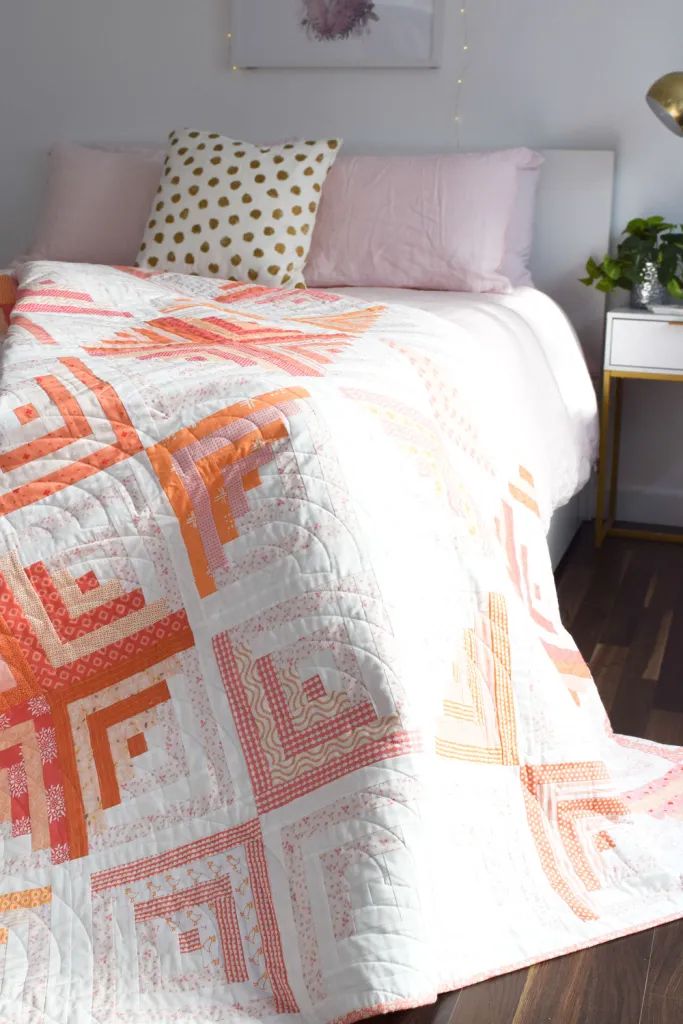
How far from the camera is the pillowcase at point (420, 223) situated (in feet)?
9.80

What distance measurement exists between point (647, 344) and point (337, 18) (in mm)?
1345

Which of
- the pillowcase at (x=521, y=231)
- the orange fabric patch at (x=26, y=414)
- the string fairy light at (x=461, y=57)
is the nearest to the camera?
the orange fabric patch at (x=26, y=414)

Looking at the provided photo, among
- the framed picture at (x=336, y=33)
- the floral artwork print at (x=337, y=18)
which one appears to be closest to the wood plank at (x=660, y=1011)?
the framed picture at (x=336, y=33)

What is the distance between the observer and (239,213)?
2.94 metres

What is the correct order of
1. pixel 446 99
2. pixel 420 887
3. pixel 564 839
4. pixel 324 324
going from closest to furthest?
pixel 420 887 < pixel 564 839 < pixel 324 324 < pixel 446 99

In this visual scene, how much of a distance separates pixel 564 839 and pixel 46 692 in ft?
2.34

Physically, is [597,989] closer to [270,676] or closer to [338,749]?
[338,749]

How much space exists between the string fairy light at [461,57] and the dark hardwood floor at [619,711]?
124cm

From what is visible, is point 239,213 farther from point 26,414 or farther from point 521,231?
point 26,414

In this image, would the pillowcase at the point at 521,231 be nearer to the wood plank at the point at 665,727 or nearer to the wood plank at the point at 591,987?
the wood plank at the point at 665,727

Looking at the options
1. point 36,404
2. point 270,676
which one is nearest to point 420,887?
point 270,676

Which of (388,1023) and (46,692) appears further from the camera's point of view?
(46,692)

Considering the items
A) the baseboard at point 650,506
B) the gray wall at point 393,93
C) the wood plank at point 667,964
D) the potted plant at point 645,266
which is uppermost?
the gray wall at point 393,93

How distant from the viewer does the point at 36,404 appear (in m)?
1.58
